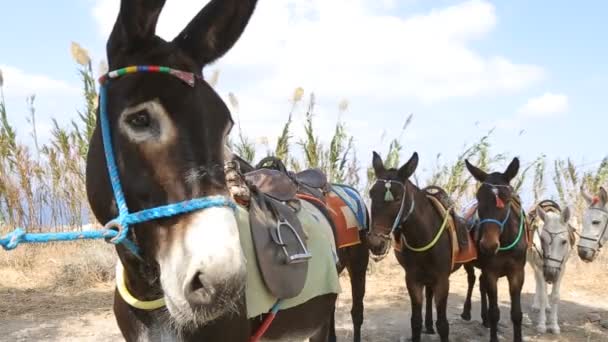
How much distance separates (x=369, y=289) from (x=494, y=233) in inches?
126

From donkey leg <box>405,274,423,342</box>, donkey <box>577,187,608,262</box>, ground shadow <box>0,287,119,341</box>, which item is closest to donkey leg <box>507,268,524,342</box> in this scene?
donkey leg <box>405,274,423,342</box>

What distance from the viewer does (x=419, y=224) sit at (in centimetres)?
543

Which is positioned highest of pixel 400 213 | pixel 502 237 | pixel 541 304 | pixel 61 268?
pixel 400 213

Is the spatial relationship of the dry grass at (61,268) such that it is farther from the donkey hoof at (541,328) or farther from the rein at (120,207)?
the rein at (120,207)

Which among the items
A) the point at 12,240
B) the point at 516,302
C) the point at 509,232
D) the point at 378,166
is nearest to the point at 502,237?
the point at 509,232

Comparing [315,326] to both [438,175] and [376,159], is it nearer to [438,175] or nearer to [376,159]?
[376,159]

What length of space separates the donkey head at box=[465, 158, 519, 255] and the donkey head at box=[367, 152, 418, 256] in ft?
2.58

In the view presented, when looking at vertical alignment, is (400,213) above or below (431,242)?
above

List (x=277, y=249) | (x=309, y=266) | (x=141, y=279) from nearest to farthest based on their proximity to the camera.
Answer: (x=141, y=279)
(x=277, y=249)
(x=309, y=266)

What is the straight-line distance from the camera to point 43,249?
8664mm

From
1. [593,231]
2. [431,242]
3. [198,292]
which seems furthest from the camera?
[593,231]

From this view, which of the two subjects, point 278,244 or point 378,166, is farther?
point 378,166

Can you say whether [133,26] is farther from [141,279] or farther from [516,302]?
[516,302]

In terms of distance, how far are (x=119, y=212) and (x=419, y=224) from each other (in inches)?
168
